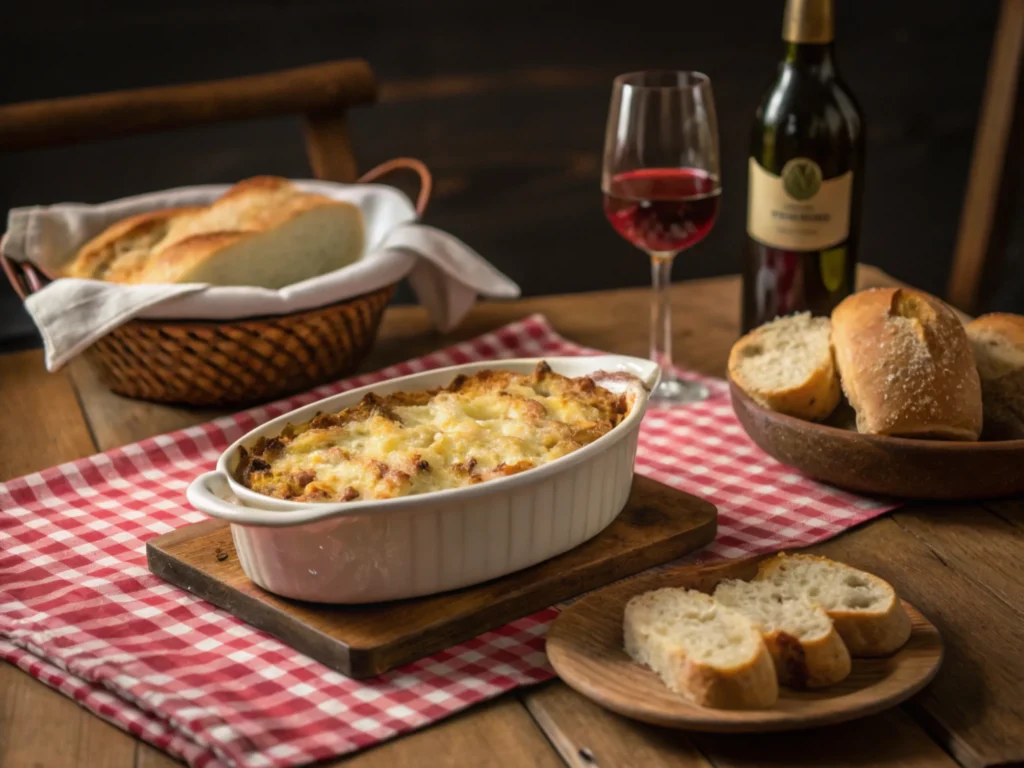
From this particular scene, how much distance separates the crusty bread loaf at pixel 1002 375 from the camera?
130cm

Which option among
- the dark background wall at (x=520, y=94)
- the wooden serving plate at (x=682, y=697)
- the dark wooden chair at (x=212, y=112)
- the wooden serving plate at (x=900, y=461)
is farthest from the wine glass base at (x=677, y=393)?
the dark background wall at (x=520, y=94)

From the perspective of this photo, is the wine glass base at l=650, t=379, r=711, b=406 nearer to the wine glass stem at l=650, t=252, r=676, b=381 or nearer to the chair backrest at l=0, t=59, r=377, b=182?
the wine glass stem at l=650, t=252, r=676, b=381

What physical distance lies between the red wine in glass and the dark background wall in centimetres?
227

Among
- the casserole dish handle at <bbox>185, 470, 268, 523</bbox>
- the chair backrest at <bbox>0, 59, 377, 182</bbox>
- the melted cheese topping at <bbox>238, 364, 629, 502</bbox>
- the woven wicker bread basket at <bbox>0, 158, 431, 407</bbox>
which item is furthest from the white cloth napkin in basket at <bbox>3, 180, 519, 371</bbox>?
the casserole dish handle at <bbox>185, 470, 268, 523</bbox>

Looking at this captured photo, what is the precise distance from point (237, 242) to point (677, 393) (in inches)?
23.7

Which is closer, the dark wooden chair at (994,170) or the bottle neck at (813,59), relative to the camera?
the bottle neck at (813,59)

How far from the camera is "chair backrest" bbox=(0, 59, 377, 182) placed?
1867mm

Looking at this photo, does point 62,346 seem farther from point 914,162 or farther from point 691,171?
point 914,162

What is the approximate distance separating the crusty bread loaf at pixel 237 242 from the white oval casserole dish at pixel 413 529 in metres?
0.51

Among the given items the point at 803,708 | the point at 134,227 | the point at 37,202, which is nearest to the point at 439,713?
the point at 803,708

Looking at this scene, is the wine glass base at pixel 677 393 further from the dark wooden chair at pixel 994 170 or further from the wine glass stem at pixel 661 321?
the dark wooden chair at pixel 994 170

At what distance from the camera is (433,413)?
3.96 ft

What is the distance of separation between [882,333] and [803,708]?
0.50m

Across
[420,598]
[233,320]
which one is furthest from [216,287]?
[420,598]
